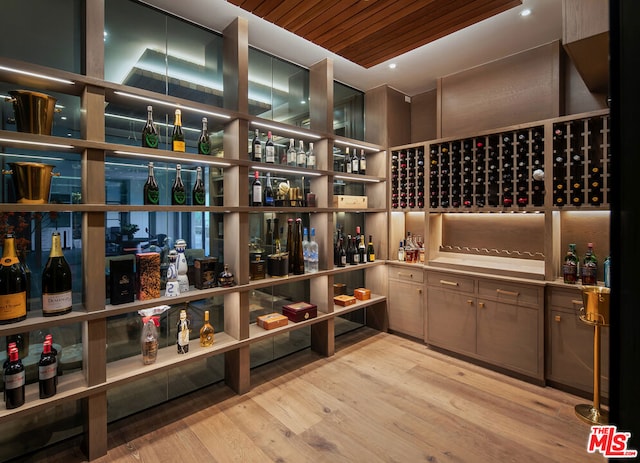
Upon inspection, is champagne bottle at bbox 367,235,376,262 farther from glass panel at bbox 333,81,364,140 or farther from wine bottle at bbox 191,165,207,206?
wine bottle at bbox 191,165,207,206

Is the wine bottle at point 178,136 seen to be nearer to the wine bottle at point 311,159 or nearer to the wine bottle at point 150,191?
the wine bottle at point 150,191

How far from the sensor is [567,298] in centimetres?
273

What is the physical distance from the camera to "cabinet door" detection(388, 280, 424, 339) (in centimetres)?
373

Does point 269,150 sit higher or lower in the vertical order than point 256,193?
higher

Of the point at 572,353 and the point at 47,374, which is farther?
the point at 572,353

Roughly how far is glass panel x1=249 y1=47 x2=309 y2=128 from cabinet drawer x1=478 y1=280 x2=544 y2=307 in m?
2.44

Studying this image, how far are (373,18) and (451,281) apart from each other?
246cm

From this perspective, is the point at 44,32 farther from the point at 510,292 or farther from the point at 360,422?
the point at 510,292

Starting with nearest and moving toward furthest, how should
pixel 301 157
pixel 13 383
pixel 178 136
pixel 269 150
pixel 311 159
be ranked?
pixel 13 383 → pixel 178 136 → pixel 269 150 → pixel 301 157 → pixel 311 159

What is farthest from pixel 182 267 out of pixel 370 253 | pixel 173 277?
pixel 370 253

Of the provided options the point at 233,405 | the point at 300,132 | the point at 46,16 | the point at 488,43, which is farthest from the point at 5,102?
the point at 488,43

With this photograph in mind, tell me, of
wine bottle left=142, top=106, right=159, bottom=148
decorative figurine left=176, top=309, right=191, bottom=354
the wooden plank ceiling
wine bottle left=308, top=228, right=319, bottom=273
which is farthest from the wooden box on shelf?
the wooden plank ceiling

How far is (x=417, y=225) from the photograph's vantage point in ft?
13.7

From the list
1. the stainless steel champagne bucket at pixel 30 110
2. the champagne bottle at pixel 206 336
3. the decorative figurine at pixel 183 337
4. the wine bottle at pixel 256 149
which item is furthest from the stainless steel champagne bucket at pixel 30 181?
the wine bottle at pixel 256 149
